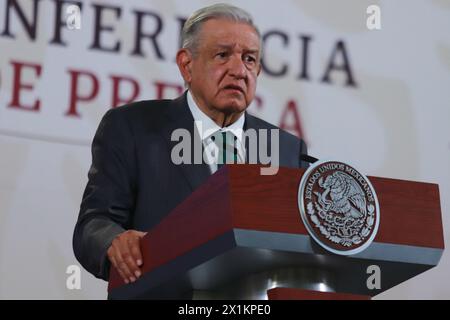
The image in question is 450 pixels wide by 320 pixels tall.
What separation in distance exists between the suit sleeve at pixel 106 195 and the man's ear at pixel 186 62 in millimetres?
185

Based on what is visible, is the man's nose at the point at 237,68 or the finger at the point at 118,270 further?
the man's nose at the point at 237,68

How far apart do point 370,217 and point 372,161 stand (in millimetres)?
1808

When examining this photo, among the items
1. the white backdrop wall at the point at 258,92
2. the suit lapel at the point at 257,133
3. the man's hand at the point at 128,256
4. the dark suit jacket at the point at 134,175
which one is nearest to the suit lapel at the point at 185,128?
A: the dark suit jacket at the point at 134,175

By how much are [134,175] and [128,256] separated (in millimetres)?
430

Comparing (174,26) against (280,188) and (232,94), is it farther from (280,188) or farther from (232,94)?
(280,188)

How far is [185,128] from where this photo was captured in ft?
7.19

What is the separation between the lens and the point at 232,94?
2.14 m

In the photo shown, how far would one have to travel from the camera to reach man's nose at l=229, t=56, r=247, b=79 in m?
2.11

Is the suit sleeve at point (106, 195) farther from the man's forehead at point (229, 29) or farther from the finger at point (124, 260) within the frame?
the man's forehead at point (229, 29)

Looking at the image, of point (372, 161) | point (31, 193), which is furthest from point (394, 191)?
point (372, 161)

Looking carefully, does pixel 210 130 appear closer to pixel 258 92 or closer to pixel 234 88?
pixel 234 88

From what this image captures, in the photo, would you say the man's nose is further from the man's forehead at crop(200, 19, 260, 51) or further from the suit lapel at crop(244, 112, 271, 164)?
the suit lapel at crop(244, 112, 271, 164)

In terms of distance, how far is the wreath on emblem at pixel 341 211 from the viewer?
152 centimetres

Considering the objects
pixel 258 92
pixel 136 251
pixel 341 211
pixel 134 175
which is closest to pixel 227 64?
pixel 134 175
